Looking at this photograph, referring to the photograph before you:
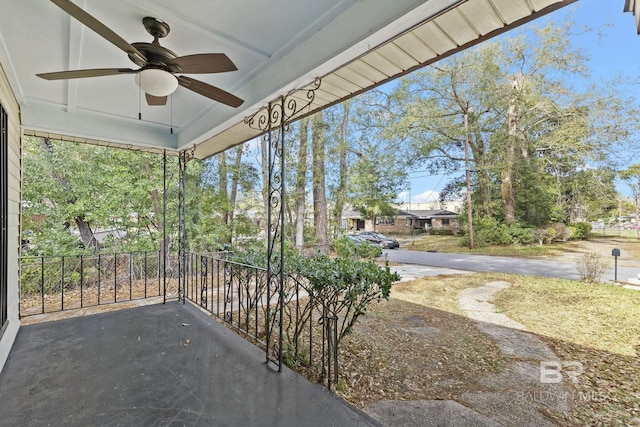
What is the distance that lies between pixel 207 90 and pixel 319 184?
668 centimetres

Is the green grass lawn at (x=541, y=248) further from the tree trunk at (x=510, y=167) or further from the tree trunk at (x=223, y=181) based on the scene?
the tree trunk at (x=223, y=181)

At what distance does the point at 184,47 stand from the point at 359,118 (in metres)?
9.14

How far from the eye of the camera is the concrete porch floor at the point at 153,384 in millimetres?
1577

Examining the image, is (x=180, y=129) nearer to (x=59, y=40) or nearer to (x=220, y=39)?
(x=59, y=40)

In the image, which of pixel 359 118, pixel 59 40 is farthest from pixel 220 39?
pixel 359 118

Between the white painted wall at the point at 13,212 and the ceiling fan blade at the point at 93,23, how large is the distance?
1732mm

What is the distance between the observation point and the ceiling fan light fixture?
163 centimetres

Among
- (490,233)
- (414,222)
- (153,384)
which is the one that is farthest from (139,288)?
(414,222)

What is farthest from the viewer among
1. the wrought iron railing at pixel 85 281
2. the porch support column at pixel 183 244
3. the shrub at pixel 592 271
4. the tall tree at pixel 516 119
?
the tall tree at pixel 516 119

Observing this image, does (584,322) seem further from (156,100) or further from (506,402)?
(156,100)

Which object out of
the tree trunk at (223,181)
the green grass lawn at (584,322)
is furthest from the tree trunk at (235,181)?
the green grass lawn at (584,322)

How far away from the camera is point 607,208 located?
35.6 ft

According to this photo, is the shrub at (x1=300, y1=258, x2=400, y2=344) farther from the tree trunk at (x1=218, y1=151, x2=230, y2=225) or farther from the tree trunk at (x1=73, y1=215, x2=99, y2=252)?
the tree trunk at (x1=73, y1=215, x2=99, y2=252)

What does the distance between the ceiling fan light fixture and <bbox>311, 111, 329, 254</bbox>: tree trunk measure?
270 inches
